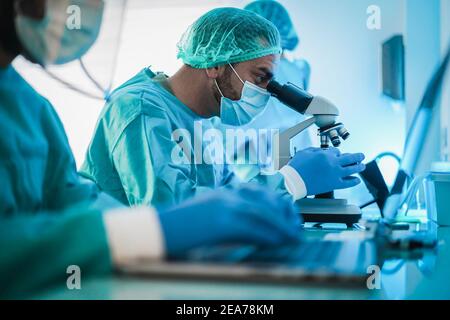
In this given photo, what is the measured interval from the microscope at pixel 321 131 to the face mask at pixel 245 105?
72 mm

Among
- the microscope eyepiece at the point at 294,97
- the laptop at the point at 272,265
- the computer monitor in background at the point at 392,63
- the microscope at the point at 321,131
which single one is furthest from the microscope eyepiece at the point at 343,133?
the laptop at the point at 272,265

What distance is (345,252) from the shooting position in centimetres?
86

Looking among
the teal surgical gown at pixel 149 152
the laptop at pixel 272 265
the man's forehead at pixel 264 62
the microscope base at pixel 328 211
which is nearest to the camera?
the laptop at pixel 272 265

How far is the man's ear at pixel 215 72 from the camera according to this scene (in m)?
1.67

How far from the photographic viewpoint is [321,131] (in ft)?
5.26

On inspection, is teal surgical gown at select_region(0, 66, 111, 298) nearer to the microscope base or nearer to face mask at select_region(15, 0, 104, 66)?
face mask at select_region(15, 0, 104, 66)

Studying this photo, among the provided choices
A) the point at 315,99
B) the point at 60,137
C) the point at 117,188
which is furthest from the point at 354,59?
the point at 60,137

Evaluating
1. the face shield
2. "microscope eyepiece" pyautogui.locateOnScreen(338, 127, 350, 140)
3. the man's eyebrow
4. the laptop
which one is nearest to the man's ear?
the man's eyebrow

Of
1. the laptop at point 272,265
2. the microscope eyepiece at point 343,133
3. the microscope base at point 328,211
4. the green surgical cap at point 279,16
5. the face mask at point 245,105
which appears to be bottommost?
the microscope base at point 328,211

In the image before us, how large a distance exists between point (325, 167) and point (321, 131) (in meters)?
0.13

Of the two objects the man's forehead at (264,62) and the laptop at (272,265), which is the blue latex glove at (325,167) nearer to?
the man's forehead at (264,62)

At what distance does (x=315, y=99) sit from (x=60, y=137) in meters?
0.76

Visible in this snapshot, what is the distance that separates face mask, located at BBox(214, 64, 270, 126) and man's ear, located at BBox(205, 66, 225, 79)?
0.03 metres
